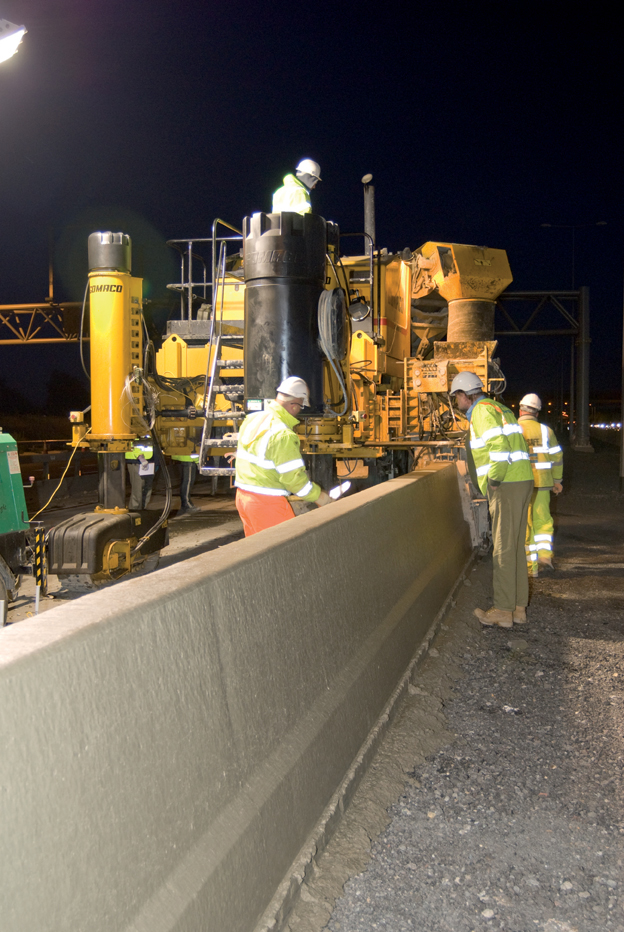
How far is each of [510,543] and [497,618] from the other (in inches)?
25.3

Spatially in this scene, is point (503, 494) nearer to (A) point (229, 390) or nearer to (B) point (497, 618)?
(B) point (497, 618)

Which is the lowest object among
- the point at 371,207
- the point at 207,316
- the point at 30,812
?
the point at 30,812

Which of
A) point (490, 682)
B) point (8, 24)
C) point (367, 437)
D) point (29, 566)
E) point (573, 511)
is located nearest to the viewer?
point (490, 682)

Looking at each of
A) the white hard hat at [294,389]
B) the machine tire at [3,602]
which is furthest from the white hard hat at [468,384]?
the machine tire at [3,602]

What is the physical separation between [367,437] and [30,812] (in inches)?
371

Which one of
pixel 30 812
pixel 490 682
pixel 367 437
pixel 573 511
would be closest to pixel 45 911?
pixel 30 812

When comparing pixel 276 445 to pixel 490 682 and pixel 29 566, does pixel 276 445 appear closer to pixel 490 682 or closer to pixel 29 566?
pixel 490 682

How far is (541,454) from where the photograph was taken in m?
9.27

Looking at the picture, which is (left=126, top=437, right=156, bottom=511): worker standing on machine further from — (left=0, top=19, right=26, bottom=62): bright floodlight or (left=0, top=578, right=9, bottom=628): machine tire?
(left=0, top=19, right=26, bottom=62): bright floodlight

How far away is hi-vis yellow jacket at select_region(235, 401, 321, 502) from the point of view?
562 centimetres

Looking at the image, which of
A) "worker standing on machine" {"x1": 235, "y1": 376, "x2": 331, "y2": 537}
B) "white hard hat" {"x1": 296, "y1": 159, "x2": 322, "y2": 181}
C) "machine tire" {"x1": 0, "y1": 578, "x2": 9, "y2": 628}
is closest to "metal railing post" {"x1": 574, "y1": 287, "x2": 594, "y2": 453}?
"white hard hat" {"x1": 296, "y1": 159, "x2": 322, "y2": 181}

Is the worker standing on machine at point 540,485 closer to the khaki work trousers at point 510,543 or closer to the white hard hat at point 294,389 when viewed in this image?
→ the khaki work trousers at point 510,543

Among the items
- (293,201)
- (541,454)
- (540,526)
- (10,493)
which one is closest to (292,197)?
(293,201)

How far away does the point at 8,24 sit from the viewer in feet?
24.1
